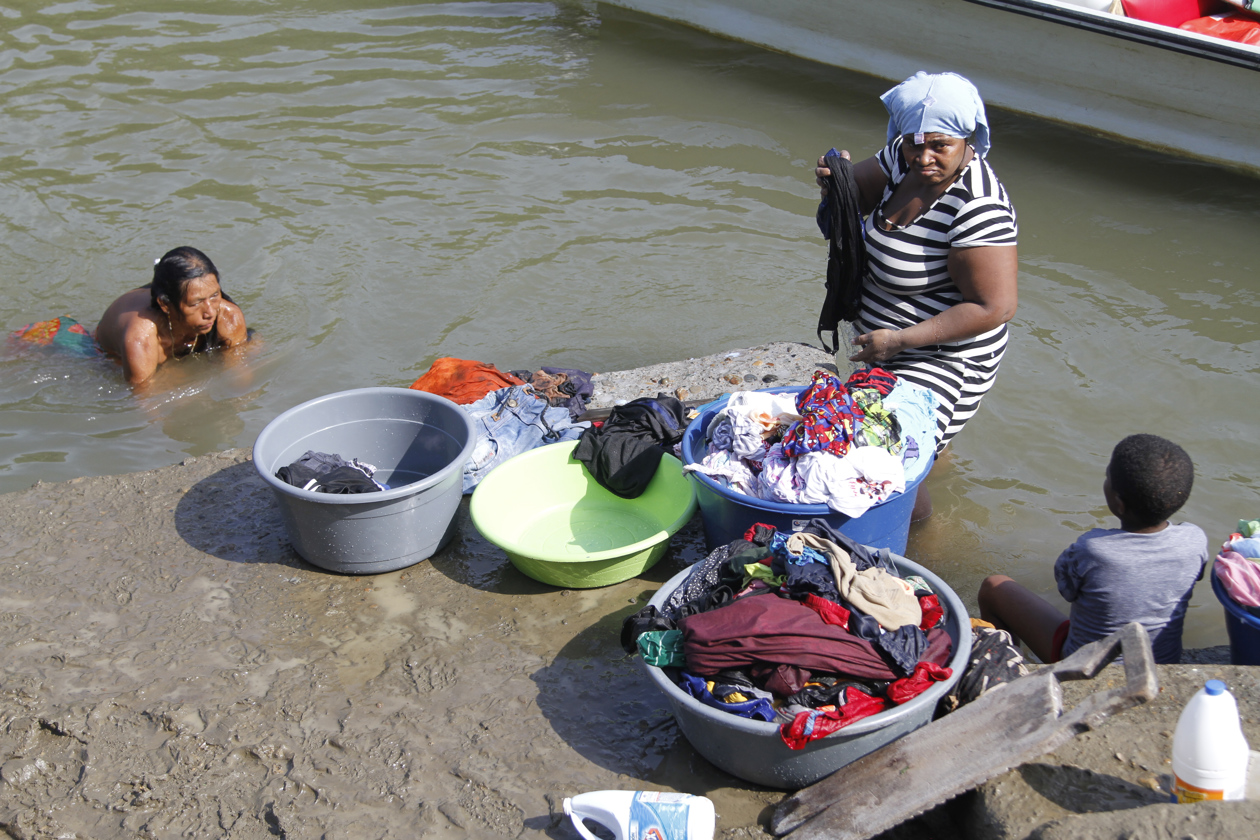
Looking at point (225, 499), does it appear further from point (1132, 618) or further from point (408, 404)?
point (1132, 618)

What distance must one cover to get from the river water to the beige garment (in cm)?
133

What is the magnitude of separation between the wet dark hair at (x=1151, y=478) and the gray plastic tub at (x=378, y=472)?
92.8 inches

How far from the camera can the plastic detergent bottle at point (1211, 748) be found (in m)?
2.27

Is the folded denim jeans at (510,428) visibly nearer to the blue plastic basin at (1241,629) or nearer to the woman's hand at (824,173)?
the woman's hand at (824,173)

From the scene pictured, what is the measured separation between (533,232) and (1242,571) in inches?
213

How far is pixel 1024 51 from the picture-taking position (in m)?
8.11

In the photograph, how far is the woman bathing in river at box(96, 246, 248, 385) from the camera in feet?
18.1

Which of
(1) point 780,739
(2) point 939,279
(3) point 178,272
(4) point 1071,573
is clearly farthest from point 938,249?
(3) point 178,272

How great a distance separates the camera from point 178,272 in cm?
550

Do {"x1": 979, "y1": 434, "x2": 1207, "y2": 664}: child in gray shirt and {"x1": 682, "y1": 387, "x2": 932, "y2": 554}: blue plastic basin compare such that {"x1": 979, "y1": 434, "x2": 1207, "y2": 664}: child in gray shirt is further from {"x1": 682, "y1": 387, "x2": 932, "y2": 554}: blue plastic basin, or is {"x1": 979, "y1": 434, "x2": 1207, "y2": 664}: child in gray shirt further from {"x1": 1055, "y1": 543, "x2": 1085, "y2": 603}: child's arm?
{"x1": 682, "y1": 387, "x2": 932, "y2": 554}: blue plastic basin

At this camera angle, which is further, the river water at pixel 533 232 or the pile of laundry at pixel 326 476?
the river water at pixel 533 232

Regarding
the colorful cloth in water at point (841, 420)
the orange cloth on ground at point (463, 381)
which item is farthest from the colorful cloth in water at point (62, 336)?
the colorful cloth in water at point (841, 420)

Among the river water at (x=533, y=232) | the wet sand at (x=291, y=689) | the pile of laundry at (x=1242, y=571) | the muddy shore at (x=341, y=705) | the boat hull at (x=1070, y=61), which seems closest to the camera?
the muddy shore at (x=341, y=705)

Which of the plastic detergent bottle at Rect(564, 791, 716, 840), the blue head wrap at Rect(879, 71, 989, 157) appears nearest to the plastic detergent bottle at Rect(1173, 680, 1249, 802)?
the plastic detergent bottle at Rect(564, 791, 716, 840)
